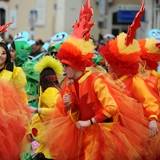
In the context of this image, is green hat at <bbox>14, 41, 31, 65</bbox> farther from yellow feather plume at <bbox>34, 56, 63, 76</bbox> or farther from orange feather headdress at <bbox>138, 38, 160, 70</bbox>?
orange feather headdress at <bbox>138, 38, 160, 70</bbox>

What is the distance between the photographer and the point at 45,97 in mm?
6566

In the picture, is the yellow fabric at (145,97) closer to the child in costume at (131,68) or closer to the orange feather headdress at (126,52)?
the child in costume at (131,68)

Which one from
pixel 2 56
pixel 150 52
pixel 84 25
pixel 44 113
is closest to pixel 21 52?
pixel 2 56

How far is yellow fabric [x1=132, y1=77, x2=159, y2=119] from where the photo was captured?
6105mm

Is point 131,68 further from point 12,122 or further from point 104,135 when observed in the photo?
point 12,122

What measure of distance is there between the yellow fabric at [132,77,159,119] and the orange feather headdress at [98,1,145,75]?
7.6 inches

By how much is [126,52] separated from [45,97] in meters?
1.10

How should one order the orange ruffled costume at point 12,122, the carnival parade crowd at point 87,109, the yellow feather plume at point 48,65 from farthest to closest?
the yellow feather plume at point 48,65
the carnival parade crowd at point 87,109
the orange ruffled costume at point 12,122

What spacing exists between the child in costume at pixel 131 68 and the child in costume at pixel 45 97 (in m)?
0.71

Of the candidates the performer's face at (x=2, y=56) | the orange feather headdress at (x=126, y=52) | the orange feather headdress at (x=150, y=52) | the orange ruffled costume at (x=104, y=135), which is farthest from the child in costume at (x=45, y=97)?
the orange feather headdress at (x=150, y=52)

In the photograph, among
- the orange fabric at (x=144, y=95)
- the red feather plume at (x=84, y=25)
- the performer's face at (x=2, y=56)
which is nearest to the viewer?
the red feather plume at (x=84, y=25)

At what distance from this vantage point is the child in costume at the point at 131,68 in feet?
20.2

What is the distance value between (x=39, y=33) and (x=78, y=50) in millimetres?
24860

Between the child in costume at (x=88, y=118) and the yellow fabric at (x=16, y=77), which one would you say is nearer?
the child in costume at (x=88, y=118)
